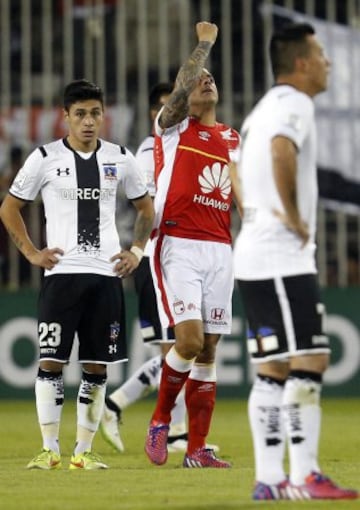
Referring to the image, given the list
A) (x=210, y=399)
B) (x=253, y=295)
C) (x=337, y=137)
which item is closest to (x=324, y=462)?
(x=210, y=399)

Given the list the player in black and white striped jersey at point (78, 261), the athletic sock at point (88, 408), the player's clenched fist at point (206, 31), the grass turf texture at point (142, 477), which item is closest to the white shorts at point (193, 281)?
the player in black and white striped jersey at point (78, 261)

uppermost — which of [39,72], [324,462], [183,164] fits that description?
[39,72]

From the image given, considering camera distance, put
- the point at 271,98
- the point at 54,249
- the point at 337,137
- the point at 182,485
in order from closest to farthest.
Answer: the point at 271,98, the point at 182,485, the point at 54,249, the point at 337,137

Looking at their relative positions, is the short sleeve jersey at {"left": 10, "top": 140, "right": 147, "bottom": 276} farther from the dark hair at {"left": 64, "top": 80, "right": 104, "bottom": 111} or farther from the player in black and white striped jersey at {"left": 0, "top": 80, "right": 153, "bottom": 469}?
the dark hair at {"left": 64, "top": 80, "right": 104, "bottom": 111}

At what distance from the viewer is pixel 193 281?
388 inches

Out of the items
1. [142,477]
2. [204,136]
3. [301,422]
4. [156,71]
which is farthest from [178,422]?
[156,71]

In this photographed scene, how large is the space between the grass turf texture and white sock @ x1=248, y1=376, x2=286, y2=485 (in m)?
0.16

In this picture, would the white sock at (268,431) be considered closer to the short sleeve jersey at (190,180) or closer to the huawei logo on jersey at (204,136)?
the short sleeve jersey at (190,180)

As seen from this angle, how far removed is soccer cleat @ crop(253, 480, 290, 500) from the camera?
23.8 feet

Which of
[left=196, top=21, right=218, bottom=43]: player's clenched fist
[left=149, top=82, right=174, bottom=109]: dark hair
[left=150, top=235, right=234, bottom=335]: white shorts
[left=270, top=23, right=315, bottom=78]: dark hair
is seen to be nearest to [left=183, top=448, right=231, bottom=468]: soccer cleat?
[left=150, top=235, right=234, bottom=335]: white shorts

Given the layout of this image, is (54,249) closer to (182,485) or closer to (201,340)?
(201,340)

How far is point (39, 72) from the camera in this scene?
17.8 m

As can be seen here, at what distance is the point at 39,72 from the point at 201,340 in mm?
8531

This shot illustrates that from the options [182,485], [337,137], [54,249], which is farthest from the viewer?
[337,137]
